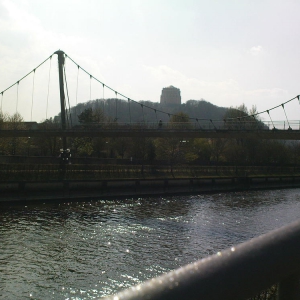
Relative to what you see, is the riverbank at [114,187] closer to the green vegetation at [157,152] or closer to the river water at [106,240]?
the river water at [106,240]

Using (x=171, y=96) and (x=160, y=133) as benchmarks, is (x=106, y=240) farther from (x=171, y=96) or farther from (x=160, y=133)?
(x=171, y=96)

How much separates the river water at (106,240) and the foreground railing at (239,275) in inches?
455

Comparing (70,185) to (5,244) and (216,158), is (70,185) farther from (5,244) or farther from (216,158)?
(216,158)

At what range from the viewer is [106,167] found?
156 ft

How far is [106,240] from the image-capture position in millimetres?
19750

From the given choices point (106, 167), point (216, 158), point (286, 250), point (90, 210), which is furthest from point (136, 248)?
point (216, 158)

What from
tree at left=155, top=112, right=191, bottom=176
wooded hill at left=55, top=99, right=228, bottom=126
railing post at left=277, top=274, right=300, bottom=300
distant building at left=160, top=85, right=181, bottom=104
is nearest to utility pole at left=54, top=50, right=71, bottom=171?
tree at left=155, top=112, right=191, bottom=176

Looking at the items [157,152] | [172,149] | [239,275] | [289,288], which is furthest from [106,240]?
[157,152]

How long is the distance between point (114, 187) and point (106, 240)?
21.5 meters

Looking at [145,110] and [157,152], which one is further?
[145,110]

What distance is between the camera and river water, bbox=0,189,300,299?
13602mm

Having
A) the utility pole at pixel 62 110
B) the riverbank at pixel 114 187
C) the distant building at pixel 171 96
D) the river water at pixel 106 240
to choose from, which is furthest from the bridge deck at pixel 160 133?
the distant building at pixel 171 96

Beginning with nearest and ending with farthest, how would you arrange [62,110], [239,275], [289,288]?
[239,275] → [289,288] → [62,110]

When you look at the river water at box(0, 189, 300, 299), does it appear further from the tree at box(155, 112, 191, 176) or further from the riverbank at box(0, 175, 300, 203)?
the tree at box(155, 112, 191, 176)
